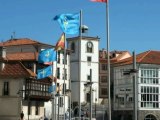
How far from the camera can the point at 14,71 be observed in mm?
82875

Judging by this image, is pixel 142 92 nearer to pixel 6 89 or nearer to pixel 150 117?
pixel 150 117

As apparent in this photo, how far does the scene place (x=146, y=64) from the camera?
96.9 m

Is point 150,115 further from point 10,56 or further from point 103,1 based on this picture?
point 103,1

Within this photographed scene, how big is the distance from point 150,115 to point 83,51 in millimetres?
27233

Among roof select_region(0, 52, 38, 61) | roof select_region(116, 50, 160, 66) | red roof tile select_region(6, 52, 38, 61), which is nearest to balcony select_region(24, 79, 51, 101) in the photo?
roof select_region(0, 52, 38, 61)

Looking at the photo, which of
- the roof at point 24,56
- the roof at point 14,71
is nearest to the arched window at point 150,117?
the roof at point 24,56

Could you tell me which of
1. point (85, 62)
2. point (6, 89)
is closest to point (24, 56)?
point (6, 89)

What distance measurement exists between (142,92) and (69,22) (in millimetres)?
57209

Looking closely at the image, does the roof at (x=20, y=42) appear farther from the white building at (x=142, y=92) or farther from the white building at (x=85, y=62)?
the white building at (x=142, y=92)

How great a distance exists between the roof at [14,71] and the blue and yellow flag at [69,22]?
42208mm

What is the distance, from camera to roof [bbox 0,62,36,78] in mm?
81688

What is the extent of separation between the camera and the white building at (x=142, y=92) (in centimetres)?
9462

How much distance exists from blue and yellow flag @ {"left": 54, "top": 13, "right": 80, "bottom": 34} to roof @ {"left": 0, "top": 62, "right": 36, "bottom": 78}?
42.2 meters

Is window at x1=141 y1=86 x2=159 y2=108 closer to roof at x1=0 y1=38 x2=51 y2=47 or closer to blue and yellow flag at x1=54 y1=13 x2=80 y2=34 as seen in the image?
roof at x1=0 y1=38 x2=51 y2=47
